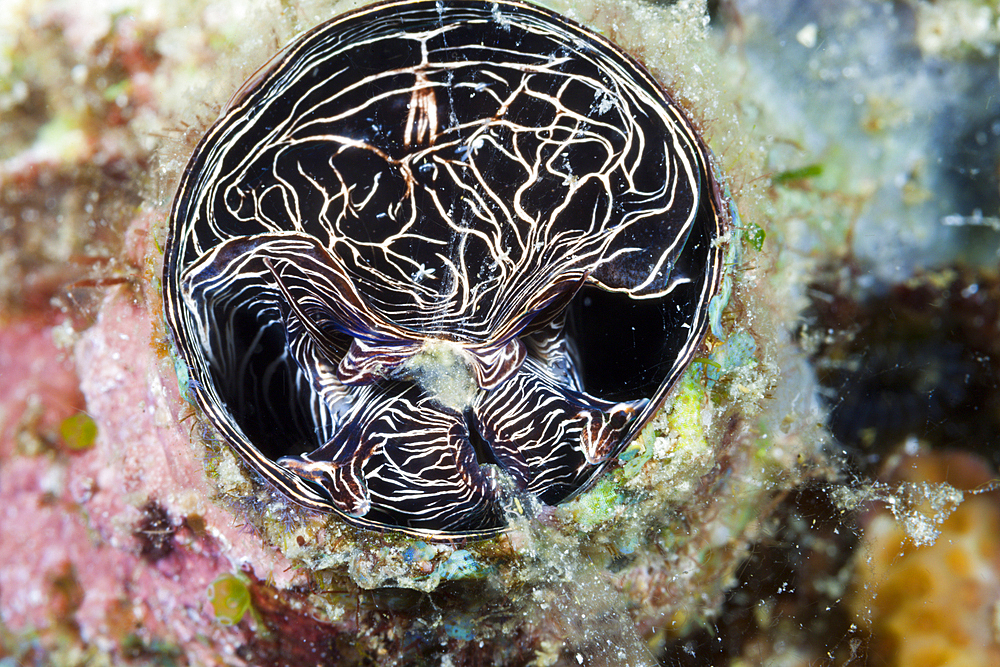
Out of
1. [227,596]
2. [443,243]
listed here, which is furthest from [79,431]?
[443,243]

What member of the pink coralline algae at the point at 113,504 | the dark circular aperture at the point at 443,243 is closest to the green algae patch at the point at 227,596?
the pink coralline algae at the point at 113,504

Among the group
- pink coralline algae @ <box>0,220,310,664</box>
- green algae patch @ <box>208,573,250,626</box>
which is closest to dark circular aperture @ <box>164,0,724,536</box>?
pink coralline algae @ <box>0,220,310,664</box>

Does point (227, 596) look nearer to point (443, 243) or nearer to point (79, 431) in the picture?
point (79, 431)

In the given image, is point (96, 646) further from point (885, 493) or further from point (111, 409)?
point (885, 493)

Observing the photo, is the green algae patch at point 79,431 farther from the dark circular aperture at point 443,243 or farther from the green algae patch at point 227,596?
the green algae patch at point 227,596

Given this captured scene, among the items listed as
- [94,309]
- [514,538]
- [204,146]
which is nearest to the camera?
[204,146]

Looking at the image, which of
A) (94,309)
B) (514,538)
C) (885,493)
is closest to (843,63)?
(885,493)

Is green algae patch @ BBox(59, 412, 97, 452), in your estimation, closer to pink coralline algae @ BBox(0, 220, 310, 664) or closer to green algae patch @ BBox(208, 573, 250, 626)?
pink coralline algae @ BBox(0, 220, 310, 664)
